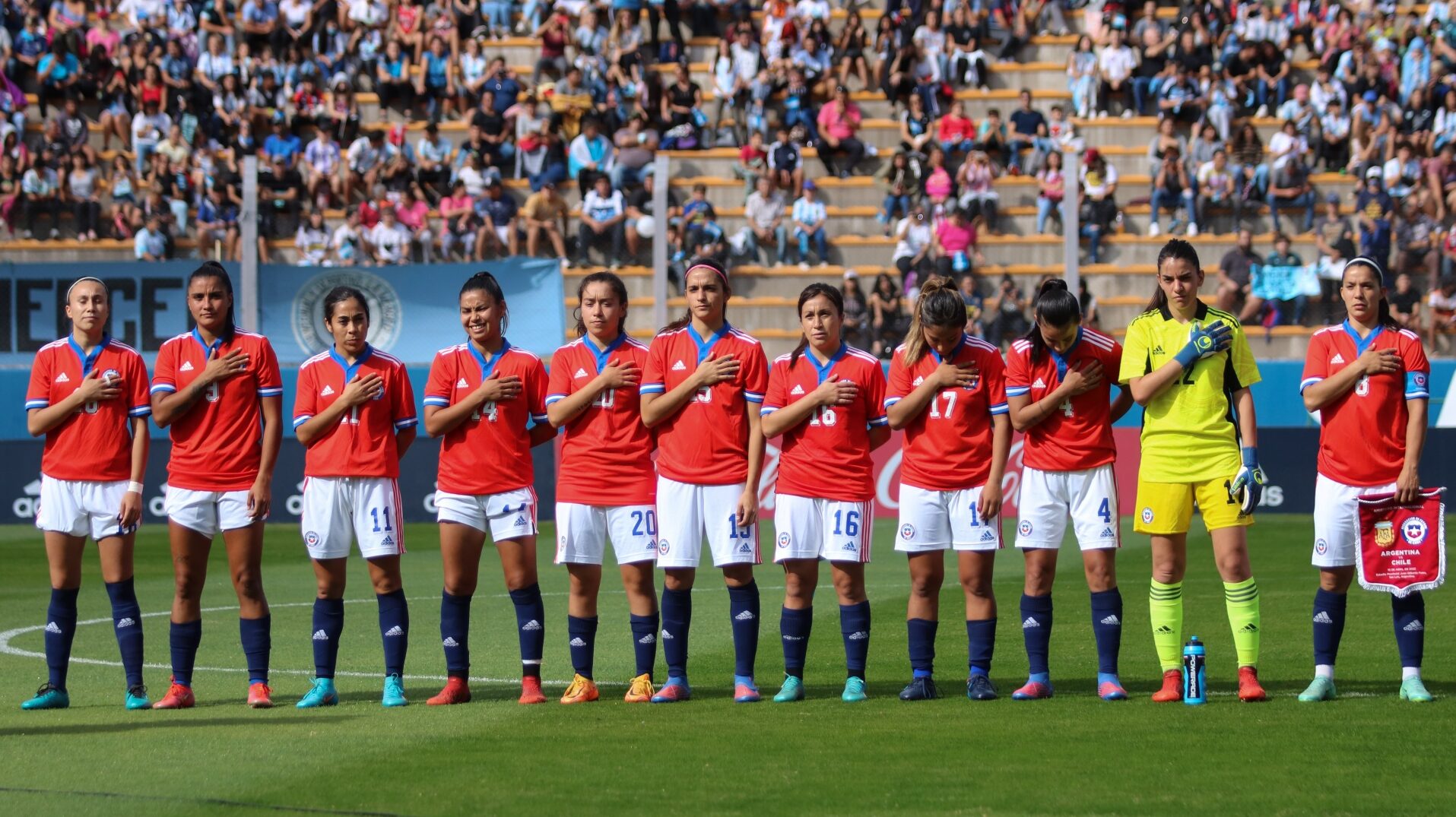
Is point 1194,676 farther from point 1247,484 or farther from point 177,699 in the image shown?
point 177,699

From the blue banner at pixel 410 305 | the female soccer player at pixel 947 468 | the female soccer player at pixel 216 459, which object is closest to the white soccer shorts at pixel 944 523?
the female soccer player at pixel 947 468

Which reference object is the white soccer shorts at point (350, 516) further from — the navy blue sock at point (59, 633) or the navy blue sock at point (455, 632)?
the navy blue sock at point (59, 633)

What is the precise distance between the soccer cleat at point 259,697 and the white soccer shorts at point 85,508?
97 centimetres

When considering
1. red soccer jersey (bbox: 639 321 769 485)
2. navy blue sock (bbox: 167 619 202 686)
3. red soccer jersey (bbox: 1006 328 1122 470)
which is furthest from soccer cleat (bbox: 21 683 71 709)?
red soccer jersey (bbox: 1006 328 1122 470)

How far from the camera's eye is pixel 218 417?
848 cm

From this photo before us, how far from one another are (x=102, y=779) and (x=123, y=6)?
26.3 m

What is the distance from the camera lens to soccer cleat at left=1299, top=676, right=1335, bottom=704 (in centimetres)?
822

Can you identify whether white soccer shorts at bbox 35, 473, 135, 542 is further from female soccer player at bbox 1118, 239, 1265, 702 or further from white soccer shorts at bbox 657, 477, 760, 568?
female soccer player at bbox 1118, 239, 1265, 702

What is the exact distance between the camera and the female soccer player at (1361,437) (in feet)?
27.0

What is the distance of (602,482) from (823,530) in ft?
3.52

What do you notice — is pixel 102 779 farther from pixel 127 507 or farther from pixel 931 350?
pixel 931 350

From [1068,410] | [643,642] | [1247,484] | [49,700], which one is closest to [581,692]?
[643,642]

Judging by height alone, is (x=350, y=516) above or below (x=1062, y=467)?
below

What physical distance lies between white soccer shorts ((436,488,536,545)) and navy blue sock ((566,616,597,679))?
1.61 feet
